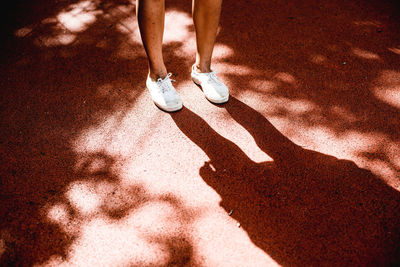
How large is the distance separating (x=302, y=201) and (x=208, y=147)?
81cm

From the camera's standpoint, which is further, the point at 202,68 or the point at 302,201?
the point at 202,68

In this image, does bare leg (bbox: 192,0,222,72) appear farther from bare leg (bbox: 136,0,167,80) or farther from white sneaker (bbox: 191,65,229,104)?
bare leg (bbox: 136,0,167,80)

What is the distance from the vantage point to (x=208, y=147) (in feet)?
7.19

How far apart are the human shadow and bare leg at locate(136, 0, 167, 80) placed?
2.24 ft

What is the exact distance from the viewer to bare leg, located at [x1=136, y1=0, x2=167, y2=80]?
72.5 inches

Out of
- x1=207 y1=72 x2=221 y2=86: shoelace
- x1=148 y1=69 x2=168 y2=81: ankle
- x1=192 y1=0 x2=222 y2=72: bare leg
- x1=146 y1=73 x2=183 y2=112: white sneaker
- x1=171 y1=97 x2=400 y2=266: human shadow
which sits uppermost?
x1=192 y1=0 x2=222 y2=72: bare leg

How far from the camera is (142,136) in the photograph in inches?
89.4

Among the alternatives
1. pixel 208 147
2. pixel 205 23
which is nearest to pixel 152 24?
pixel 205 23

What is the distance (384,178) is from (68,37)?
3.48 m

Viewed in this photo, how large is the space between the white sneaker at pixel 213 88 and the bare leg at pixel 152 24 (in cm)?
45

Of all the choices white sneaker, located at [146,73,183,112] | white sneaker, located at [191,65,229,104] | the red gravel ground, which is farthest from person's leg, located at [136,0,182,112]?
white sneaker, located at [191,65,229,104]

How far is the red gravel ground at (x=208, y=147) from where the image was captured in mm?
1739

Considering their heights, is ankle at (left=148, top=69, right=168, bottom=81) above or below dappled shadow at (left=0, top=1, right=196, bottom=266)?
above

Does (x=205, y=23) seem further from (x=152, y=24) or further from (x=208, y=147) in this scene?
(x=208, y=147)
